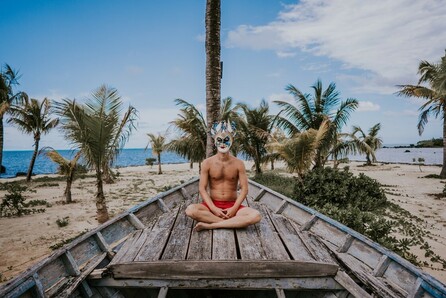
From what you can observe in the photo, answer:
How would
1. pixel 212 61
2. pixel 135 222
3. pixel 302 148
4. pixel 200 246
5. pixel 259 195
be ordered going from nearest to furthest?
pixel 200 246 < pixel 135 222 < pixel 259 195 < pixel 212 61 < pixel 302 148

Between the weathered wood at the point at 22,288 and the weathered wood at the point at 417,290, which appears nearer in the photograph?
the weathered wood at the point at 22,288

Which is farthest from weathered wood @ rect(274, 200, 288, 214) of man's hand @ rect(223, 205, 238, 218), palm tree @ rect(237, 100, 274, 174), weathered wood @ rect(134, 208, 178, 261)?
palm tree @ rect(237, 100, 274, 174)

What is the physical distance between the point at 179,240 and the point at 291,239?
1464 millimetres

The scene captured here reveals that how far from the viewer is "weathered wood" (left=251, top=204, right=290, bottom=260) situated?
2.73 metres

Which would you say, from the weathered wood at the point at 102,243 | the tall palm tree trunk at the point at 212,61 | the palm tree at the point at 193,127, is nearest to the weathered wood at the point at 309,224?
the weathered wood at the point at 102,243

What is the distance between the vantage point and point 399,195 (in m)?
11.7

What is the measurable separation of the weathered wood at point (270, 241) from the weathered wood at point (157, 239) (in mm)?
1219

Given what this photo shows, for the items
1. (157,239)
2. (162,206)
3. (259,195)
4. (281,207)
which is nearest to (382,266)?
(281,207)

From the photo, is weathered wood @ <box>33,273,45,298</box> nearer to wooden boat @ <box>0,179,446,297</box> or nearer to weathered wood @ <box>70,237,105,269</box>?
wooden boat @ <box>0,179,446,297</box>

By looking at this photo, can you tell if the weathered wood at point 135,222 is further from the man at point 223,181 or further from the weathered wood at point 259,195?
the weathered wood at point 259,195

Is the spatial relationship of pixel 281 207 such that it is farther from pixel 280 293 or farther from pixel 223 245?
pixel 280 293

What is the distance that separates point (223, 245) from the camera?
2.96 meters

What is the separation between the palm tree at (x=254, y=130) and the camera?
15.1m

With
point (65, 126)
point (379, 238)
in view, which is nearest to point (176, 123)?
point (65, 126)
